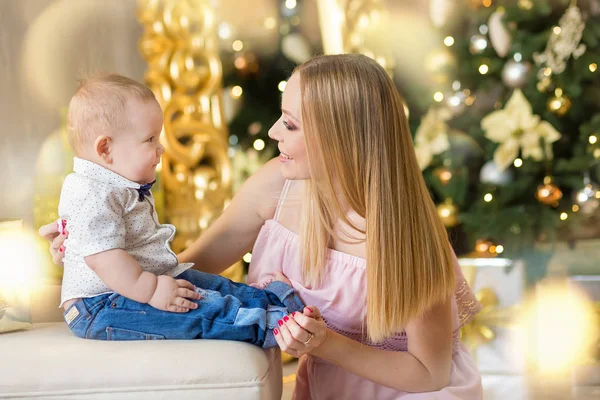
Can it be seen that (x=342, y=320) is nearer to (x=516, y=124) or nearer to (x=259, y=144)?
(x=516, y=124)

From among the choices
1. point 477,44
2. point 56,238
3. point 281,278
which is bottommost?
point 281,278

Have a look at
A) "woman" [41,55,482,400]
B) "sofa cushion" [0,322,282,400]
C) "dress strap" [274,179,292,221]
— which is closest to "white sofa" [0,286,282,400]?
"sofa cushion" [0,322,282,400]

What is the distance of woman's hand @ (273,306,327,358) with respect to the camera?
57.6 inches

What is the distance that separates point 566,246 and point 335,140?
2145mm

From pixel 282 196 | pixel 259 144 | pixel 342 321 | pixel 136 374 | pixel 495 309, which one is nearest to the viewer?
pixel 136 374

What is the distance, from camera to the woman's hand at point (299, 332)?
1.46m

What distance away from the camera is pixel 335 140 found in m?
1.57

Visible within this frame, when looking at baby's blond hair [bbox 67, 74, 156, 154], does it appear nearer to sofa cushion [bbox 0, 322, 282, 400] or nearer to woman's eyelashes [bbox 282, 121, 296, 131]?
woman's eyelashes [bbox 282, 121, 296, 131]

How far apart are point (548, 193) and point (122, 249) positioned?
7.17 ft

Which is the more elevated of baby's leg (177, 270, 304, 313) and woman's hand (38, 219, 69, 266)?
woman's hand (38, 219, 69, 266)

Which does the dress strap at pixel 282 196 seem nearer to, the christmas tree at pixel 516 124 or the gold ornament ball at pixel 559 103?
the christmas tree at pixel 516 124

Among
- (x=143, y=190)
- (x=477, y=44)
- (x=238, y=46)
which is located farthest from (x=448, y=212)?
(x=143, y=190)

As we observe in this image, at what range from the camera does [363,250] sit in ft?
5.77

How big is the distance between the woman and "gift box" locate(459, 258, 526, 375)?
4.92 feet
